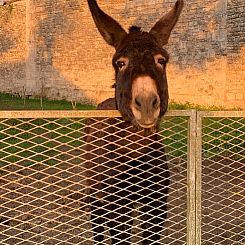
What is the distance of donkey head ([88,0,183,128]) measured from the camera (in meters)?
3.26

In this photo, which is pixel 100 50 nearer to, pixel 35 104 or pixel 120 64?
pixel 35 104

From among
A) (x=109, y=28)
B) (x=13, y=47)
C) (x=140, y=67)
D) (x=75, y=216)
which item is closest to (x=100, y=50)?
(x=13, y=47)

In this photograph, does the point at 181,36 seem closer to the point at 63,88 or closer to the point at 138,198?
the point at 63,88

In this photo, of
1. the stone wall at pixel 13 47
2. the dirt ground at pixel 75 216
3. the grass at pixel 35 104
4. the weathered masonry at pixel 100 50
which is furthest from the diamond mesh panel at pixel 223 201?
the stone wall at pixel 13 47

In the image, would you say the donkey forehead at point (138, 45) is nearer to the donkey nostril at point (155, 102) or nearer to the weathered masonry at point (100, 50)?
the donkey nostril at point (155, 102)

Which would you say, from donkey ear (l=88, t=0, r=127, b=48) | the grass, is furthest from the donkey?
the grass

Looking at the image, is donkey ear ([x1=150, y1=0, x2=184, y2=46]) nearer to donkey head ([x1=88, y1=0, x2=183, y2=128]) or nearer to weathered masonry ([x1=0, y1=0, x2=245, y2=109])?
donkey head ([x1=88, y1=0, x2=183, y2=128])

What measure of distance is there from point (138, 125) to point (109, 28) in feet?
3.32

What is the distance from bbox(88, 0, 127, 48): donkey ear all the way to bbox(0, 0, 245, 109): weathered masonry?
10790mm

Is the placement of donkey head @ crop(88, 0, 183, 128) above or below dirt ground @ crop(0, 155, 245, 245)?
above

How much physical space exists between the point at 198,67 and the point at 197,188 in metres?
13.5

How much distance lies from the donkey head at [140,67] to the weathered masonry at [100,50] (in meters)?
10.8

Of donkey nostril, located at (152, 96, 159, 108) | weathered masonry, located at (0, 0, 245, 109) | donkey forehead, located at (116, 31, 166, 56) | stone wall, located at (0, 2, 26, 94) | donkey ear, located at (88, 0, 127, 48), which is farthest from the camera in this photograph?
stone wall, located at (0, 2, 26, 94)

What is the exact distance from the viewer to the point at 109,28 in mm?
4027
